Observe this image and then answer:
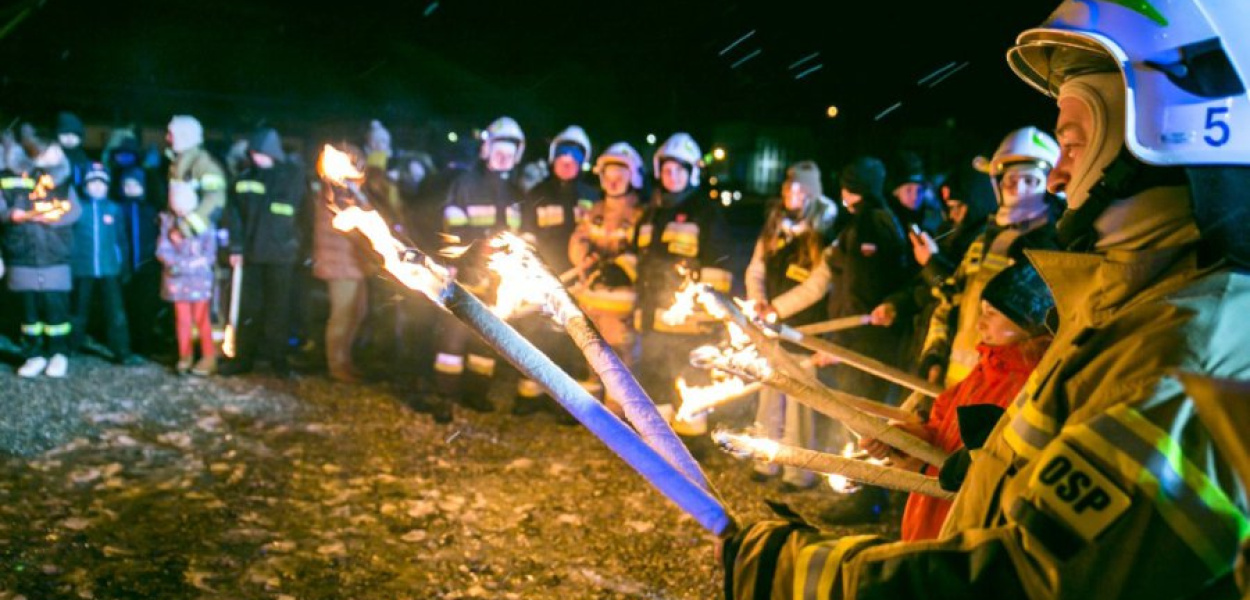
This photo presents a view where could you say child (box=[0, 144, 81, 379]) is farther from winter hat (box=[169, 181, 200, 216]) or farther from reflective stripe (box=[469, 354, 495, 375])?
reflective stripe (box=[469, 354, 495, 375])

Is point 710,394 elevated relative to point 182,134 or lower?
lower

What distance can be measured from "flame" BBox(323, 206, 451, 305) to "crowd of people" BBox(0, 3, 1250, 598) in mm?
94

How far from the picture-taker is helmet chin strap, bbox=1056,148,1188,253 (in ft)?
5.20

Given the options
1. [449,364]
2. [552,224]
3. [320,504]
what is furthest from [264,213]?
[320,504]

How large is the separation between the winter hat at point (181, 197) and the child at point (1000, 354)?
7.64 m

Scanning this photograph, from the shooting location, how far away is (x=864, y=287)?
5957 millimetres

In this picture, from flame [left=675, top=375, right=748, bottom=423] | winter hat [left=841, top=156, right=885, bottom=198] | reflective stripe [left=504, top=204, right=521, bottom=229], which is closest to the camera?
flame [left=675, top=375, right=748, bottom=423]

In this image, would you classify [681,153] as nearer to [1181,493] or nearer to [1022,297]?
[1022,297]

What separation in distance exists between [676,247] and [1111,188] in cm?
550

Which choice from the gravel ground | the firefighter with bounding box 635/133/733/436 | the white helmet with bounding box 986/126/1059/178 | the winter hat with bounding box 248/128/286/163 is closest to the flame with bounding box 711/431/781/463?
the gravel ground

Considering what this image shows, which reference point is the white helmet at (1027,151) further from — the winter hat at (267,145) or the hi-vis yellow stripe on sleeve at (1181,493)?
the winter hat at (267,145)

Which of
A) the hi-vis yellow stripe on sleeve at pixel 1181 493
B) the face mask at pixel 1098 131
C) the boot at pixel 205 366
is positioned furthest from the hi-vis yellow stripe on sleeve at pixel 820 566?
the boot at pixel 205 366

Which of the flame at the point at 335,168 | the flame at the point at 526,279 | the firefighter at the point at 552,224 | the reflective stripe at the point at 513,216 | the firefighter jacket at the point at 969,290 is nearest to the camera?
the flame at the point at 526,279

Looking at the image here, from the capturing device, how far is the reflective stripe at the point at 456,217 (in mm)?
7418
